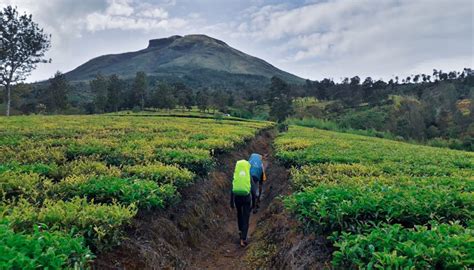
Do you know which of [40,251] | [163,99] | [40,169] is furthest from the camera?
[163,99]

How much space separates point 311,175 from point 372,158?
5.18 m

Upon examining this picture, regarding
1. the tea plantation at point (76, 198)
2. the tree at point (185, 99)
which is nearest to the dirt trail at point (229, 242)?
the tea plantation at point (76, 198)

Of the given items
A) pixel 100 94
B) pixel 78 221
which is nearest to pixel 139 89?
pixel 100 94

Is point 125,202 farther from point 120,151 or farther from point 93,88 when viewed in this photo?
point 93,88

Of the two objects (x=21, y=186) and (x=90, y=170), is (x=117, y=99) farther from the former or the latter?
(x=21, y=186)

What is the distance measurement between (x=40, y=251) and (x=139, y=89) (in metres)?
76.0

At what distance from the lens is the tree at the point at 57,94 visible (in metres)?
68.3

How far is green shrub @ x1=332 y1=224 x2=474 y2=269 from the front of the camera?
4000 millimetres

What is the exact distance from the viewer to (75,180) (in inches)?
309

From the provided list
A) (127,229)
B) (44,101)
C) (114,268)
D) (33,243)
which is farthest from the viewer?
(44,101)

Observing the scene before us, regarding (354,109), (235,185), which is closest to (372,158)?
(235,185)

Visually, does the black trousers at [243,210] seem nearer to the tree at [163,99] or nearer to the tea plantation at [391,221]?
the tea plantation at [391,221]

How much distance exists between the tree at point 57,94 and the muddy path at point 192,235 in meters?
63.1

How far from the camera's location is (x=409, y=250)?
4203 millimetres
